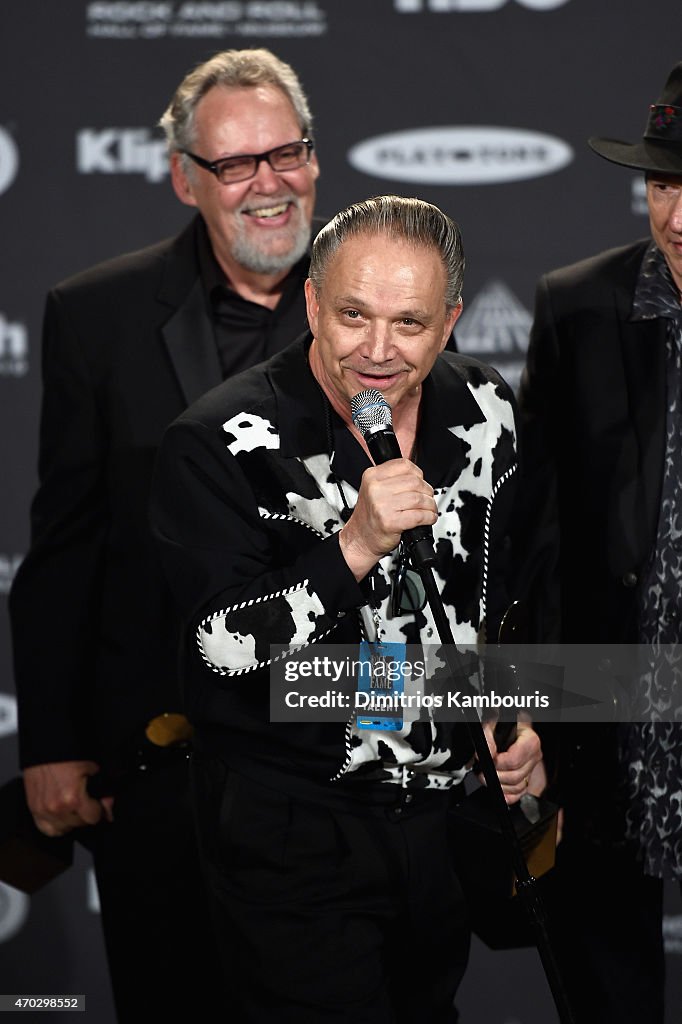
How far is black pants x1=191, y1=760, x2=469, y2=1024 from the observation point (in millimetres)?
2066

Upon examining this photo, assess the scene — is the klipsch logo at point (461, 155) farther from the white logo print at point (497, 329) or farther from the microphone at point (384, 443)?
the microphone at point (384, 443)

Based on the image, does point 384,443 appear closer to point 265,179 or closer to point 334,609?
point 334,609

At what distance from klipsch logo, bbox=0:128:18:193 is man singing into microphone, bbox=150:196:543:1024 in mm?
1669

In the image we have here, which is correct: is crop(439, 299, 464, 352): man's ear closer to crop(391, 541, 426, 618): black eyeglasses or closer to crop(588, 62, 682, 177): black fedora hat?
crop(391, 541, 426, 618): black eyeglasses

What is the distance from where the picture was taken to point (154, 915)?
297 centimetres

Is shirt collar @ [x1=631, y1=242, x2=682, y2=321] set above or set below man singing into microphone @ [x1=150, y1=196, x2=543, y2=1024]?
above

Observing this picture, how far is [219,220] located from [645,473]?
40.4 inches

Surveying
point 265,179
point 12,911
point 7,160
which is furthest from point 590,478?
point 12,911

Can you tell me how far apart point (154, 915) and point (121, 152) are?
1.90m

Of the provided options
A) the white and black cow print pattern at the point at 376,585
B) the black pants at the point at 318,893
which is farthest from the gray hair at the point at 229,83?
the black pants at the point at 318,893

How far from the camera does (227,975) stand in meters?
2.19

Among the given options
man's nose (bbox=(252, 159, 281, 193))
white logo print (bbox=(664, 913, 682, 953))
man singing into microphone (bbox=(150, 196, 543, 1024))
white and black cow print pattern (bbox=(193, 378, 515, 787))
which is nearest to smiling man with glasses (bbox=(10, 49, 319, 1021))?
man's nose (bbox=(252, 159, 281, 193))

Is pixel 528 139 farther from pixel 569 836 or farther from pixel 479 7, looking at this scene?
pixel 569 836

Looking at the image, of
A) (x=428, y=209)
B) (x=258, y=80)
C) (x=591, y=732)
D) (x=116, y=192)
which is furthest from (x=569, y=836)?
(x=116, y=192)
